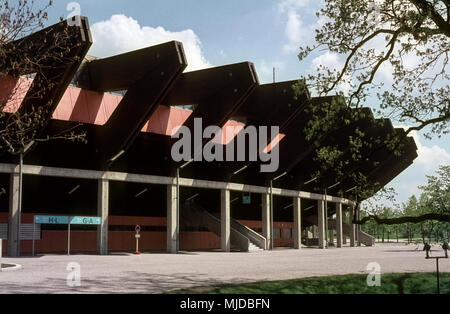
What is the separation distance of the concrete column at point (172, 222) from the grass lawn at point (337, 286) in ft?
71.8

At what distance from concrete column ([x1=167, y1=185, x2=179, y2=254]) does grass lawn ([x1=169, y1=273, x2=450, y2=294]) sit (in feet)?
71.8

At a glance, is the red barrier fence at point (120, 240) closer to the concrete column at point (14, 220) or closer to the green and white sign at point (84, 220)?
the concrete column at point (14, 220)

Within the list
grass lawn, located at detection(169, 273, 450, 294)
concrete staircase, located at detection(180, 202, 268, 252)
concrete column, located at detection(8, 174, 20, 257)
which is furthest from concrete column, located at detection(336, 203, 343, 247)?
grass lawn, located at detection(169, 273, 450, 294)

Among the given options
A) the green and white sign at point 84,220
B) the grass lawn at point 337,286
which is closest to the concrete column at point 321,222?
the green and white sign at point 84,220

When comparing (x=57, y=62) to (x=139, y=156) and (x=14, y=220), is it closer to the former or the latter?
(x=14, y=220)

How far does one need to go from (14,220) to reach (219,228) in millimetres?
18538

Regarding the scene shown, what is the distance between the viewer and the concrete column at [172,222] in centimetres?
3815

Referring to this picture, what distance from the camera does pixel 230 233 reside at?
45312 millimetres

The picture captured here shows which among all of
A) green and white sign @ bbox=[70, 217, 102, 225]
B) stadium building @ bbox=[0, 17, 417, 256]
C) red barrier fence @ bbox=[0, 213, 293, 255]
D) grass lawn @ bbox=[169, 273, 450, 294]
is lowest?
grass lawn @ bbox=[169, 273, 450, 294]

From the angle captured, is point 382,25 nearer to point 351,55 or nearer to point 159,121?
point 351,55

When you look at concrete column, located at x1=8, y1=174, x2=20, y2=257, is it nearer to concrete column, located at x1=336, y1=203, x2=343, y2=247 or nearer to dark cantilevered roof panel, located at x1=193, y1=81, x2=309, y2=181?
dark cantilevered roof panel, located at x1=193, y1=81, x2=309, y2=181

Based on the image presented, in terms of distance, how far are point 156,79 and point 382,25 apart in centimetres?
1747

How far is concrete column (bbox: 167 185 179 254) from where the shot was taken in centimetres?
3815

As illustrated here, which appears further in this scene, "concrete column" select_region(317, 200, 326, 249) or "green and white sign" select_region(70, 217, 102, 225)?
"concrete column" select_region(317, 200, 326, 249)
